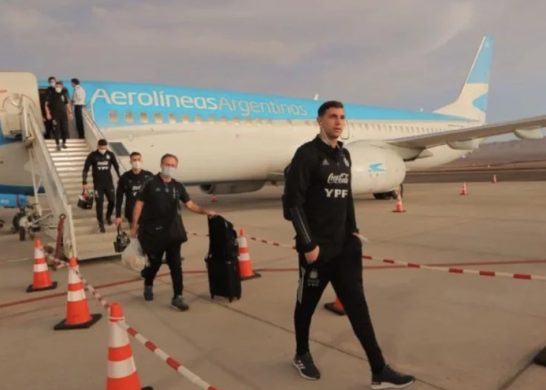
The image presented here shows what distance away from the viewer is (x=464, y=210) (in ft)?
40.0

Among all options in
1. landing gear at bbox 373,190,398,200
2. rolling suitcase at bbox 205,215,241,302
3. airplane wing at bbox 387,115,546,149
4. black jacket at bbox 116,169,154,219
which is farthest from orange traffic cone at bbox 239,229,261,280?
landing gear at bbox 373,190,398,200

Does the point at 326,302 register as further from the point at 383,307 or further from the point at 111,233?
the point at 111,233

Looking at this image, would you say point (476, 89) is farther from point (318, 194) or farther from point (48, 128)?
point (318, 194)

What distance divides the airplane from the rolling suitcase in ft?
21.8

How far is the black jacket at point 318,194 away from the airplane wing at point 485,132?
12.7 meters

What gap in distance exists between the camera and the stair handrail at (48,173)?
7066mm

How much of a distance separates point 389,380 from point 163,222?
113 inches

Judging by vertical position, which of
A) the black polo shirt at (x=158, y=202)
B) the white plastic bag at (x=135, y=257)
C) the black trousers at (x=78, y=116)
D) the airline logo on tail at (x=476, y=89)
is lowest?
the white plastic bag at (x=135, y=257)

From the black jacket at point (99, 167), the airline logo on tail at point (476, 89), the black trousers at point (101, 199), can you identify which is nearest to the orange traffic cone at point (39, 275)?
the black trousers at point (101, 199)

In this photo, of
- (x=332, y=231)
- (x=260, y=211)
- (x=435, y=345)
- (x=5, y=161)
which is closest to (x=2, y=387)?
(x=332, y=231)

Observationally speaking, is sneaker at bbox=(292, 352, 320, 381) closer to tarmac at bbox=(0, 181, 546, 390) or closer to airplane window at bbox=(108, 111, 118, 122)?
tarmac at bbox=(0, 181, 546, 390)

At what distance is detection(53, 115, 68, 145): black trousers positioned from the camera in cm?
959

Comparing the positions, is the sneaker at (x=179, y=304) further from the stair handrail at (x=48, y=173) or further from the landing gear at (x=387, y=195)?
the landing gear at (x=387, y=195)

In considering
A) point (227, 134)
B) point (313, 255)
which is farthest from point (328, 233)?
point (227, 134)
